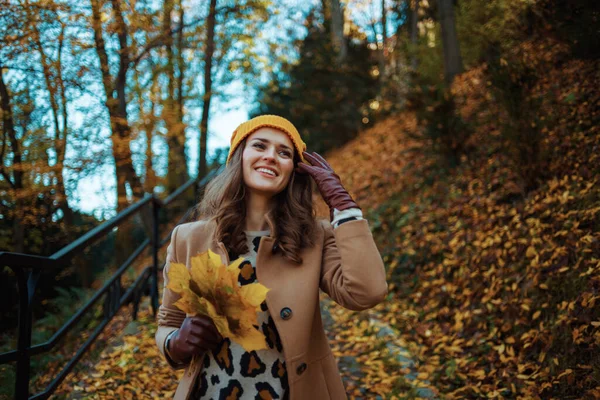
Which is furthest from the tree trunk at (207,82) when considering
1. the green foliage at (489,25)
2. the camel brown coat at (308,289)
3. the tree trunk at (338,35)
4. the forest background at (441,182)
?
the camel brown coat at (308,289)

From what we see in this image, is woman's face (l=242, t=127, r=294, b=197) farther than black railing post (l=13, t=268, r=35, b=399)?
No

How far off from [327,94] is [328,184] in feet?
37.4

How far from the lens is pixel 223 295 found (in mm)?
1264

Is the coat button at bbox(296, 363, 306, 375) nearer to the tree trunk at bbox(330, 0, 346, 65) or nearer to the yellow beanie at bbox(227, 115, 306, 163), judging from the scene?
the yellow beanie at bbox(227, 115, 306, 163)

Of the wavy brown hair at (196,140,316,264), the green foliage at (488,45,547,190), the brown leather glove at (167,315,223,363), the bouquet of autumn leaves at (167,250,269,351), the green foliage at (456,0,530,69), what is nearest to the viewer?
the bouquet of autumn leaves at (167,250,269,351)

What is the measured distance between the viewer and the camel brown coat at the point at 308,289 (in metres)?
1.54

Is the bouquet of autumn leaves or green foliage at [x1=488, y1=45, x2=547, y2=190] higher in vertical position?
green foliage at [x1=488, y1=45, x2=547, y2=190]

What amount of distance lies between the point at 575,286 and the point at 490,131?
345cm

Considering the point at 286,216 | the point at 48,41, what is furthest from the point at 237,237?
the point at 48,41

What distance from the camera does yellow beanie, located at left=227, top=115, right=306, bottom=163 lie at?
186 centimetres

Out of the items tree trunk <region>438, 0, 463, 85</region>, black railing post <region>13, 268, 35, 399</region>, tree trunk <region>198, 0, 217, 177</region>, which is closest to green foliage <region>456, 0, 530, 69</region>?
tree trunk <region>438, 0, 463, 85</region>

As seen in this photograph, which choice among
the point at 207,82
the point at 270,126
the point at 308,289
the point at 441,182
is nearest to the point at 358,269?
the point at 308,289

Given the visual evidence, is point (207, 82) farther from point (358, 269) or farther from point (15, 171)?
point (358, 269)

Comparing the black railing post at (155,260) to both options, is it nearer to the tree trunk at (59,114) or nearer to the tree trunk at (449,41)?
the tree trunk at (59,114)
